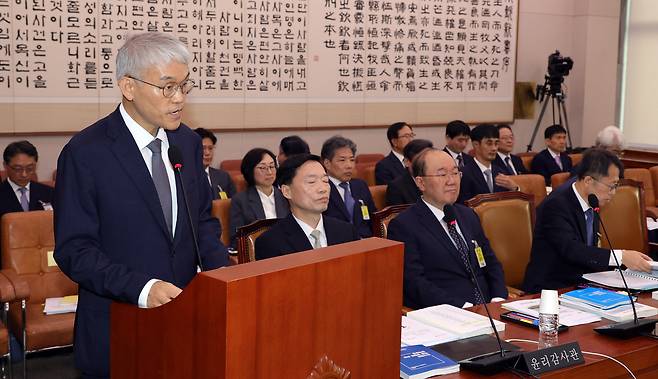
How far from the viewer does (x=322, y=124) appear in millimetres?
7266

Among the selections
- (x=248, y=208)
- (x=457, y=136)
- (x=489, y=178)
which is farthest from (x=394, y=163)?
(x=248, y=208)

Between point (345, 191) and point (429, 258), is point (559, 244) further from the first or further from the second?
point (345, 191)

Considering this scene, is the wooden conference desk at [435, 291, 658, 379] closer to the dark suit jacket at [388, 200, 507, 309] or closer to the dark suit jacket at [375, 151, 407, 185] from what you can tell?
the dark suit jacket at [388, 200, 507, 309]

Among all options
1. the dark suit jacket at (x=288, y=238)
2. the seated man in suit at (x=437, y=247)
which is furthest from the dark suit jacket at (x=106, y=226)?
the seated man in suit at (x=437, y=247)

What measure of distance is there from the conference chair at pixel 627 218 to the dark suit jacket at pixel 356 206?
4.43ft

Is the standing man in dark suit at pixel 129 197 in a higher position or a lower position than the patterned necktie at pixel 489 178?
higher

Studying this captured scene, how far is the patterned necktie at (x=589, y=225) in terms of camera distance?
3.58 metres

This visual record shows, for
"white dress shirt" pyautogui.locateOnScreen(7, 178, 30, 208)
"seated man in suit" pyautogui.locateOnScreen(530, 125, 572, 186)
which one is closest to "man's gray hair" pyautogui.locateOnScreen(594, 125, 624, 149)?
"seated man in suit" pyautogui.locateOnScreen(530, 125, 572, 186)

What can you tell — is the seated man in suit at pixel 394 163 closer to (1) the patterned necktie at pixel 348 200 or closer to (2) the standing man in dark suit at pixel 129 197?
(1) the patterned necktie at pixel 348 200

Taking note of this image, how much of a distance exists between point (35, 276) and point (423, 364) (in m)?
2.33

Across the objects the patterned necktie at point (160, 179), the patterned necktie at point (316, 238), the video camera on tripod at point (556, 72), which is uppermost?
the video camera on tripod at point (556, 72)

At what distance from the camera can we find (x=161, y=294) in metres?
1.48

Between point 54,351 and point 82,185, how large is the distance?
2.71 meters

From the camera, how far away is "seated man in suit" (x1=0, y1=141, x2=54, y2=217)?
497 centimetres
